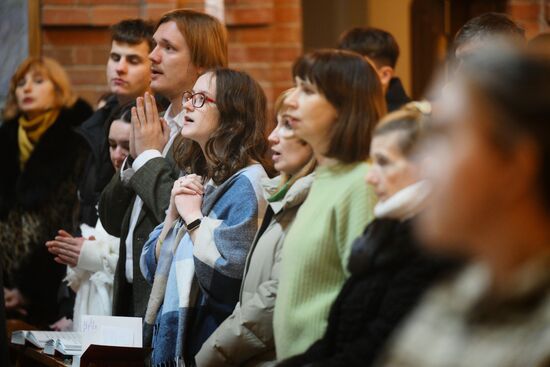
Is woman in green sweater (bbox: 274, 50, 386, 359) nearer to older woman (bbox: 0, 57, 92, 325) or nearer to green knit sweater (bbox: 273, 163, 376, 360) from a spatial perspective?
green knit sweater (bbox: 273, 163, 376, 360)

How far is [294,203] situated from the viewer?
340 centimetres

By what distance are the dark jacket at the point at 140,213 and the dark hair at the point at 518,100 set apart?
106 inches

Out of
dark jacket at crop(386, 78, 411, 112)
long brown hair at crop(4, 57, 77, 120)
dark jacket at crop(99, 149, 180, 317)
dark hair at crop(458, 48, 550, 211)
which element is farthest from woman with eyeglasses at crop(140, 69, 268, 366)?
long brown hair at crop(4, 57, 77, 120)

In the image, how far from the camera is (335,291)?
3.06 m

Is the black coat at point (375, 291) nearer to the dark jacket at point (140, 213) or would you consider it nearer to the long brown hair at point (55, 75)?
the dark jacket at point (140, 213)

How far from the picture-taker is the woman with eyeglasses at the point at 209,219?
3881mm

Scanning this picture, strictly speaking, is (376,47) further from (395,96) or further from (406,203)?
(406,203)

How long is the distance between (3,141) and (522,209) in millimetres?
5104

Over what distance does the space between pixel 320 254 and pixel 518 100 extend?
1.24 m

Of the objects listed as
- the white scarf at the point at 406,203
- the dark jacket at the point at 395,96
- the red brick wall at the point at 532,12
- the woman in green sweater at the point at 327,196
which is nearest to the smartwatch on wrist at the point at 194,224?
the woman in green sweater at the point at 327,196

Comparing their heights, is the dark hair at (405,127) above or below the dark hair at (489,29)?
below

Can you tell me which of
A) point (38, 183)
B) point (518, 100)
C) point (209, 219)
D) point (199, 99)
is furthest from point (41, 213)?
point (518, 100)

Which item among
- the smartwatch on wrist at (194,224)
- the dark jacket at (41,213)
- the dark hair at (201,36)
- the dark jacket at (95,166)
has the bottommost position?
the dark jacket at (41,213)

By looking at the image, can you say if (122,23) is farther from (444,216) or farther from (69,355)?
(444,216)
